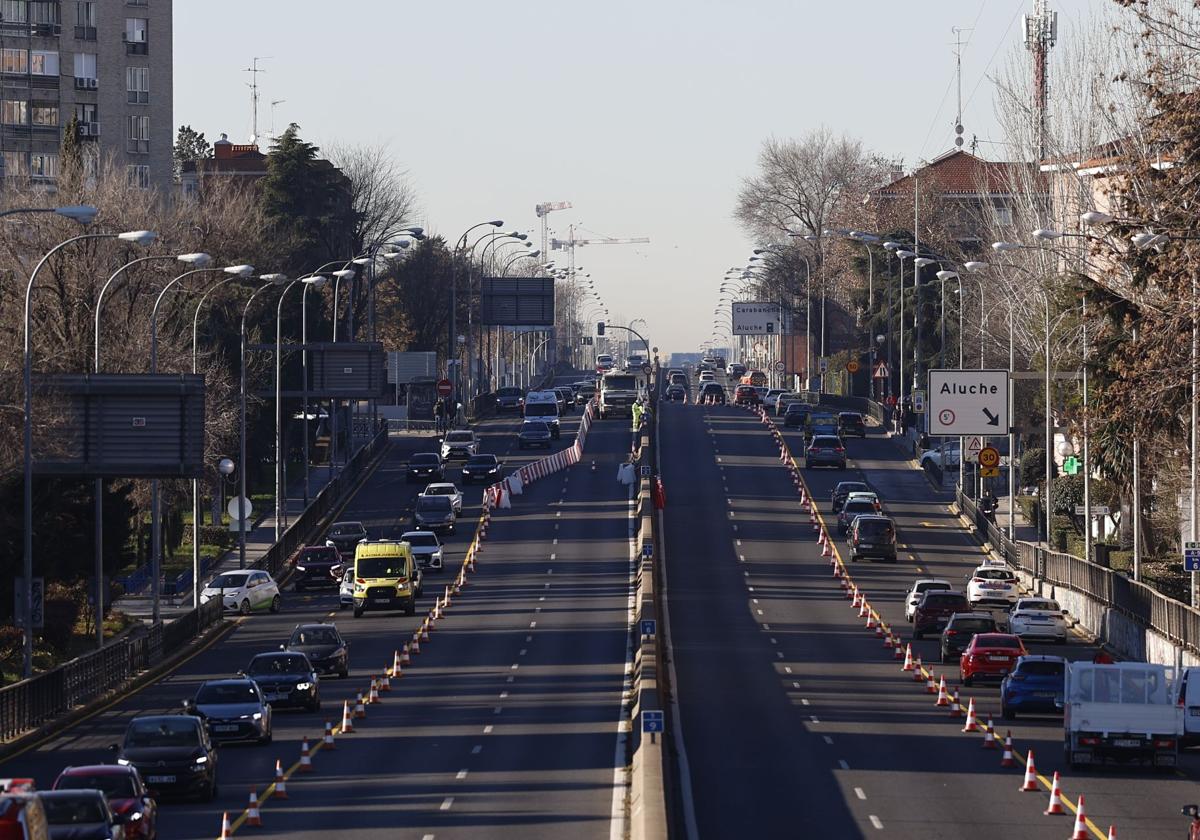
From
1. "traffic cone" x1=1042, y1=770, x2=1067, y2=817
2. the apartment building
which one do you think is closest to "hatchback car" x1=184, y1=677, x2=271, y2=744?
"traffic cone" x1=1042, y1=770, x2=1067, y2=817

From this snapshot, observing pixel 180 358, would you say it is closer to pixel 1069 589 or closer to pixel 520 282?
pixel 1069 589

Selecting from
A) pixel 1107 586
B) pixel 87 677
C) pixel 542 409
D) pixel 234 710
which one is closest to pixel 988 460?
pixel 1107 586

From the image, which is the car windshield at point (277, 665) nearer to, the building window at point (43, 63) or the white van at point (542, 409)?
the white van at point (542, 409)

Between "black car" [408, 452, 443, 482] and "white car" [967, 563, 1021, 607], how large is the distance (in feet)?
124

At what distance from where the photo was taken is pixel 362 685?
4606 cm

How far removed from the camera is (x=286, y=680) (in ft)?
136

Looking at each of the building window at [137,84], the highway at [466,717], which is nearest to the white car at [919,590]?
the highway at [466,717]

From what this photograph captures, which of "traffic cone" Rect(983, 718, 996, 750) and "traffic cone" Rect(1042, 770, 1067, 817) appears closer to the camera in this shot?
"traffic cone" Rect(1042, 770, 1067, 817)

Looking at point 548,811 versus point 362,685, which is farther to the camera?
point 362,685

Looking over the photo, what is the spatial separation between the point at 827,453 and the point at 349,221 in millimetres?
51601

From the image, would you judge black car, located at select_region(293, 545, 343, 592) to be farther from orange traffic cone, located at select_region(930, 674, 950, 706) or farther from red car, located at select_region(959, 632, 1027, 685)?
orange traffic cone, located at select_region(930, 674, 950, 706)

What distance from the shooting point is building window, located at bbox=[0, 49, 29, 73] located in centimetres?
11788

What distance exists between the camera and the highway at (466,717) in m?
28.9

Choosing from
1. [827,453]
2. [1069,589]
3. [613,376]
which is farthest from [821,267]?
[1069,589]
